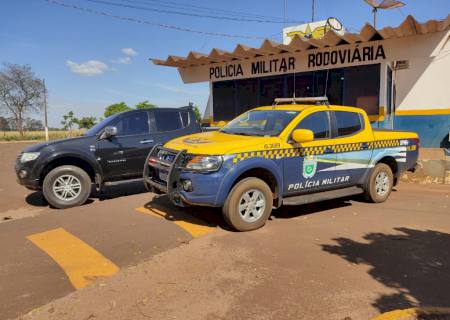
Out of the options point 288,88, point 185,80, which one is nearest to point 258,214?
point 288,88

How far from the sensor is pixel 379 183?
288 inches

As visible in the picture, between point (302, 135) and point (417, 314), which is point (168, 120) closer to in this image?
point (302, 135)

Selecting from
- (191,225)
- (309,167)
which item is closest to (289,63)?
(309,167)

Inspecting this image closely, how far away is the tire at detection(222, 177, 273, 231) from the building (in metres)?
6.84

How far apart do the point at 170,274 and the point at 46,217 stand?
10.8 feet

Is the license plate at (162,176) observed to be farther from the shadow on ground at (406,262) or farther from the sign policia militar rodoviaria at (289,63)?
the sign policia militar rodoviaria at (289,63)

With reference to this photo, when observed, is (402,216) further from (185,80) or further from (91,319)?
(185,80)

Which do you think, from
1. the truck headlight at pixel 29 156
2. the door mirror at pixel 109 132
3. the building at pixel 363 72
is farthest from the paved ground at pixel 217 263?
the building at pixel 363 72

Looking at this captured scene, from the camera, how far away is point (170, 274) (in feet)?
13.6

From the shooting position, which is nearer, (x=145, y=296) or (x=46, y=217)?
(x=145, y=296)

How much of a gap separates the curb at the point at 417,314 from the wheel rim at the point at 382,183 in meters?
4.23

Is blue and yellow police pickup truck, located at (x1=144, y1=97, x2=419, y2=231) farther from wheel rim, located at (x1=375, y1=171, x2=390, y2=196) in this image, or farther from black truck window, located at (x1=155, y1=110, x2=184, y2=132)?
black truck window, located at (x1=155, y1=110, x2=184, y2=132)

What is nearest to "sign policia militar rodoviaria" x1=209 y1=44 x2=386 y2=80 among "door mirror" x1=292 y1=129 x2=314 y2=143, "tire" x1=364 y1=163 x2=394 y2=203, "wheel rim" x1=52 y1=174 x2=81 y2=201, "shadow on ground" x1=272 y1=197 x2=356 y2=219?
"tire" x1=364 y1=163 x2=394 y2=203

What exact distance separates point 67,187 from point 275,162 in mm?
3857
